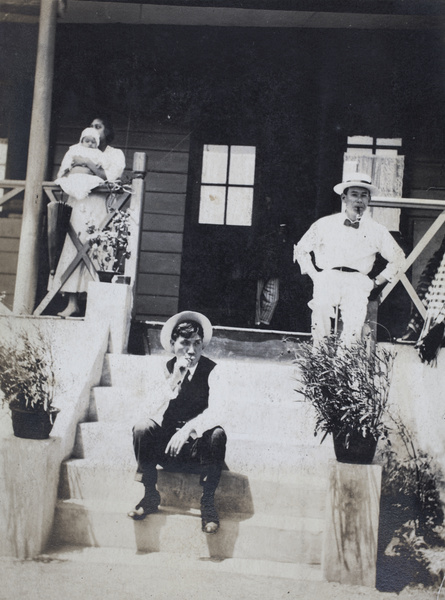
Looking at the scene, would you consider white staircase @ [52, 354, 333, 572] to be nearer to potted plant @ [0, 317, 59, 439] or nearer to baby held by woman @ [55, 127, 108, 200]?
potted plant @ [0, 317, 59, 439]

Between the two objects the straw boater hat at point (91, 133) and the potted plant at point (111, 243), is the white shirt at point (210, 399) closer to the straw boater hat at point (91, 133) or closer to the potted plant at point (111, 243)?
the potted plant at point (111, 243)

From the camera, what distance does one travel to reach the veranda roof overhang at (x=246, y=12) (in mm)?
3755

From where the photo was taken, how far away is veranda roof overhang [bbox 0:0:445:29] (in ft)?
12.3

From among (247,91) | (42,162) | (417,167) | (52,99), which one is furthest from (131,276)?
(417,167)

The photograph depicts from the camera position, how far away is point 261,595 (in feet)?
9.51

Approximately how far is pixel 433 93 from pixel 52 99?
2.46m

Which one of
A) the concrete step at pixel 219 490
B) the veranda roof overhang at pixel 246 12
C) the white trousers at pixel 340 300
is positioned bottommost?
the concrete step at pixel 219 490

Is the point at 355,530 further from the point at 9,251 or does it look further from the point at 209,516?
the point at 9,251

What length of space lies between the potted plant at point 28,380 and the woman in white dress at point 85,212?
1.15 feet

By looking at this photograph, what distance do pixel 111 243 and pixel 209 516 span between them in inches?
68.1

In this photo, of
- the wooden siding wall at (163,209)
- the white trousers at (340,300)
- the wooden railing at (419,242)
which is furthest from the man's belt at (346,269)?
the wooden siding wall at (163,209)

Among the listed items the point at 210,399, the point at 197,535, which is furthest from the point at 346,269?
the point at 197,535

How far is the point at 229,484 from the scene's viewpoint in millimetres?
3072

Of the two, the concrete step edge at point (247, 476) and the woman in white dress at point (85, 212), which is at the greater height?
the woman in white dress at point (85, 212)
